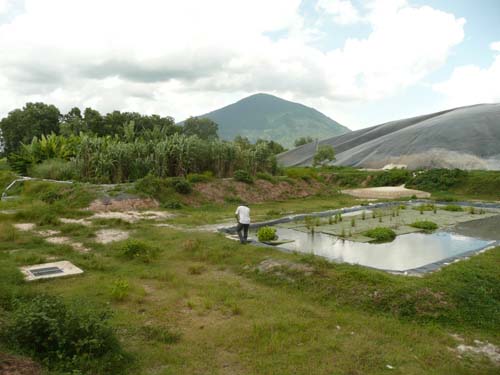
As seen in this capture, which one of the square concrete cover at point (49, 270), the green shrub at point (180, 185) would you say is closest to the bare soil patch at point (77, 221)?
the square concrete cover at point (49, 270)

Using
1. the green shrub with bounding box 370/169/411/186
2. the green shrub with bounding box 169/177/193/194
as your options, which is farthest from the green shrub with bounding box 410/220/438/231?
the green shrub with bounding box 370/169/411/186

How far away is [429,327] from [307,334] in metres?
1.60

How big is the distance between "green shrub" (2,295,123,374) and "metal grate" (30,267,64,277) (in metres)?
2.77

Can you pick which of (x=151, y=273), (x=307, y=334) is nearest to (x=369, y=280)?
(x=307, y=334)

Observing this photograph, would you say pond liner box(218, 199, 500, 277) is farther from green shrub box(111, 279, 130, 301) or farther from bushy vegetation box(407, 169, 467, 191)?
bushy vegetation box(407, 169, 467, 191)

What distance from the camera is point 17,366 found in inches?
127

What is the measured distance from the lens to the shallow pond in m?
7.96

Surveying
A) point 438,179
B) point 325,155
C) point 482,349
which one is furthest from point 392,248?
point 325,155

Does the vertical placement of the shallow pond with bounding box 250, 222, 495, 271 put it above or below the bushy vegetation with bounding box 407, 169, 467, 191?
below

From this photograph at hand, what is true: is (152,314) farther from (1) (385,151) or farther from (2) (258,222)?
(1) (385,151)

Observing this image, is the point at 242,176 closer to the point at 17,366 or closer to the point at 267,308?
the point at 267,308

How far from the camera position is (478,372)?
389cm

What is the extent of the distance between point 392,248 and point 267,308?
16.1 feet

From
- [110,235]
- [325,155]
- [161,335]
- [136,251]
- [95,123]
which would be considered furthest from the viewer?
[95,123]
